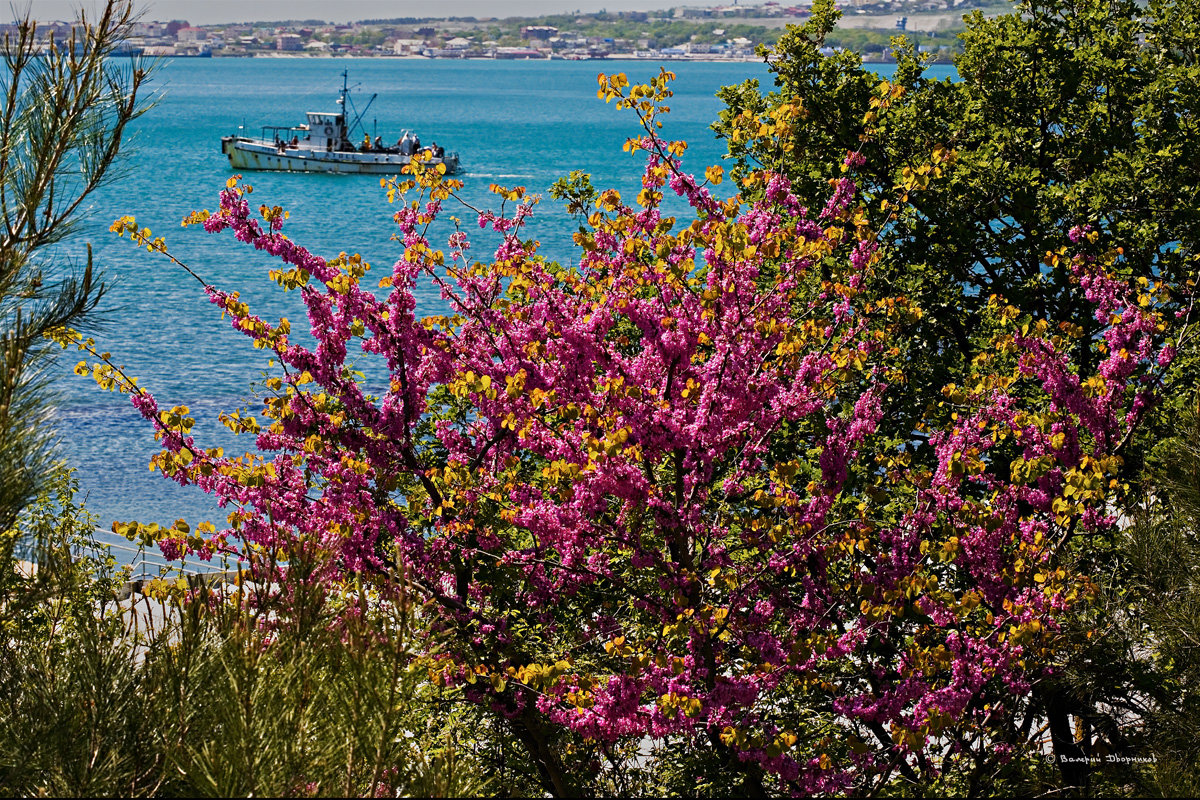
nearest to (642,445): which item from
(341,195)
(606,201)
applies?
(606,201)

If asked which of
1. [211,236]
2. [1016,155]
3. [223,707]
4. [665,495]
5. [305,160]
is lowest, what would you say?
[223,707]

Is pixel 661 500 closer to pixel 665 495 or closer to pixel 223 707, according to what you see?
pixel 665 495

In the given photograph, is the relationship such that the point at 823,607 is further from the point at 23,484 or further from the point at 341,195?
the point at 341,195

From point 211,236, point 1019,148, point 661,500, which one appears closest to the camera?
point 661,500

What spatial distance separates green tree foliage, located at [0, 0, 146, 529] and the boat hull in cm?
7705

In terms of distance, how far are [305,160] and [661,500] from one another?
81486 mm

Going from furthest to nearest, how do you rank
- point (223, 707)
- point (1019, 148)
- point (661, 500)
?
1. point (1019, 148)
2. point (661, 500)
3. point (223, 707)

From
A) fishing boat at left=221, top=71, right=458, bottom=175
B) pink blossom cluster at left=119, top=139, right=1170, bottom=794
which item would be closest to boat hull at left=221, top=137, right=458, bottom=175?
fishing boat at left=221, top=71, right=458, bottom=175

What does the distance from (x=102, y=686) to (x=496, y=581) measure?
147 inches

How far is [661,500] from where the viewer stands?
6770 mm

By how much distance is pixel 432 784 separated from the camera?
450cm

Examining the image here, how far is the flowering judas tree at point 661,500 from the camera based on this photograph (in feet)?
22.0

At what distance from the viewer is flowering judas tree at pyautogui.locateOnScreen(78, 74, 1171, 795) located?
6703 millimetres

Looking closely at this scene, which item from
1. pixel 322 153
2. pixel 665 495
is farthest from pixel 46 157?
pixel 322 153
